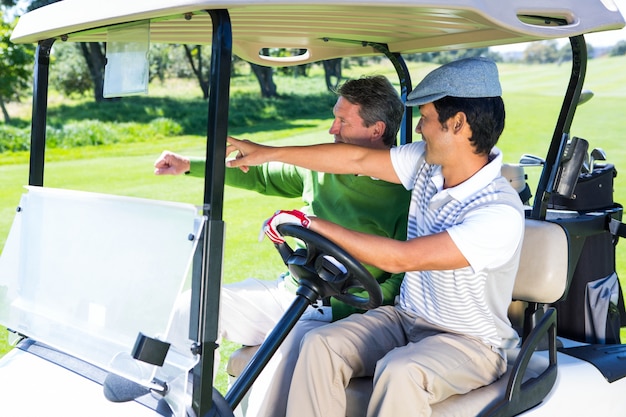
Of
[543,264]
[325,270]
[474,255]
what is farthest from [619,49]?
[325,270]

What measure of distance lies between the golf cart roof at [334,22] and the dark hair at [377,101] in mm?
164

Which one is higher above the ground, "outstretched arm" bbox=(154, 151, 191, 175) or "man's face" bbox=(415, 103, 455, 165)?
"man's face" bbox=(415, 103, 455, 165)

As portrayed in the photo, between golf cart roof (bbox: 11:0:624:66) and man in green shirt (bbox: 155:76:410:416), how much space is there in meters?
0.24

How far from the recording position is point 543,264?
101 inches

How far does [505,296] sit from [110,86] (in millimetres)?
1259

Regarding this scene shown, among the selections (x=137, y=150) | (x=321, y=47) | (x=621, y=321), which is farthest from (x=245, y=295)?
(x=137, y=150)

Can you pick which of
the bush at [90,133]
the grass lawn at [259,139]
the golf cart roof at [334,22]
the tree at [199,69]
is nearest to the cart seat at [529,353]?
the golf cart roof at [334,22]

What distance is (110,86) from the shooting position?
224 centimetres

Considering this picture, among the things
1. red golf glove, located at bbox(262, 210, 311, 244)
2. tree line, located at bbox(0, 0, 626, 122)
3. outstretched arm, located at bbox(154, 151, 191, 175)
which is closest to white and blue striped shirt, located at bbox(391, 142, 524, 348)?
red golf glove, located at bbox(262, 210, 311, 244)

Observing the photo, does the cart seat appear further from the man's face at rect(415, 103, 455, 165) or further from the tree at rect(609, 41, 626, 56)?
the tree at rect(609, 41, 626, 56)

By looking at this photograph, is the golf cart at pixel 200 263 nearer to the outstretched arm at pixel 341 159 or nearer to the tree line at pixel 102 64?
the outstretched arm at pixel 341 159

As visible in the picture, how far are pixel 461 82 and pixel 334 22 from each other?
0.46 metres

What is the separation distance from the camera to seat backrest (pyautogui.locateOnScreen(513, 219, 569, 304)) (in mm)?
2561

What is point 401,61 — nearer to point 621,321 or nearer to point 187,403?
point 621,321
